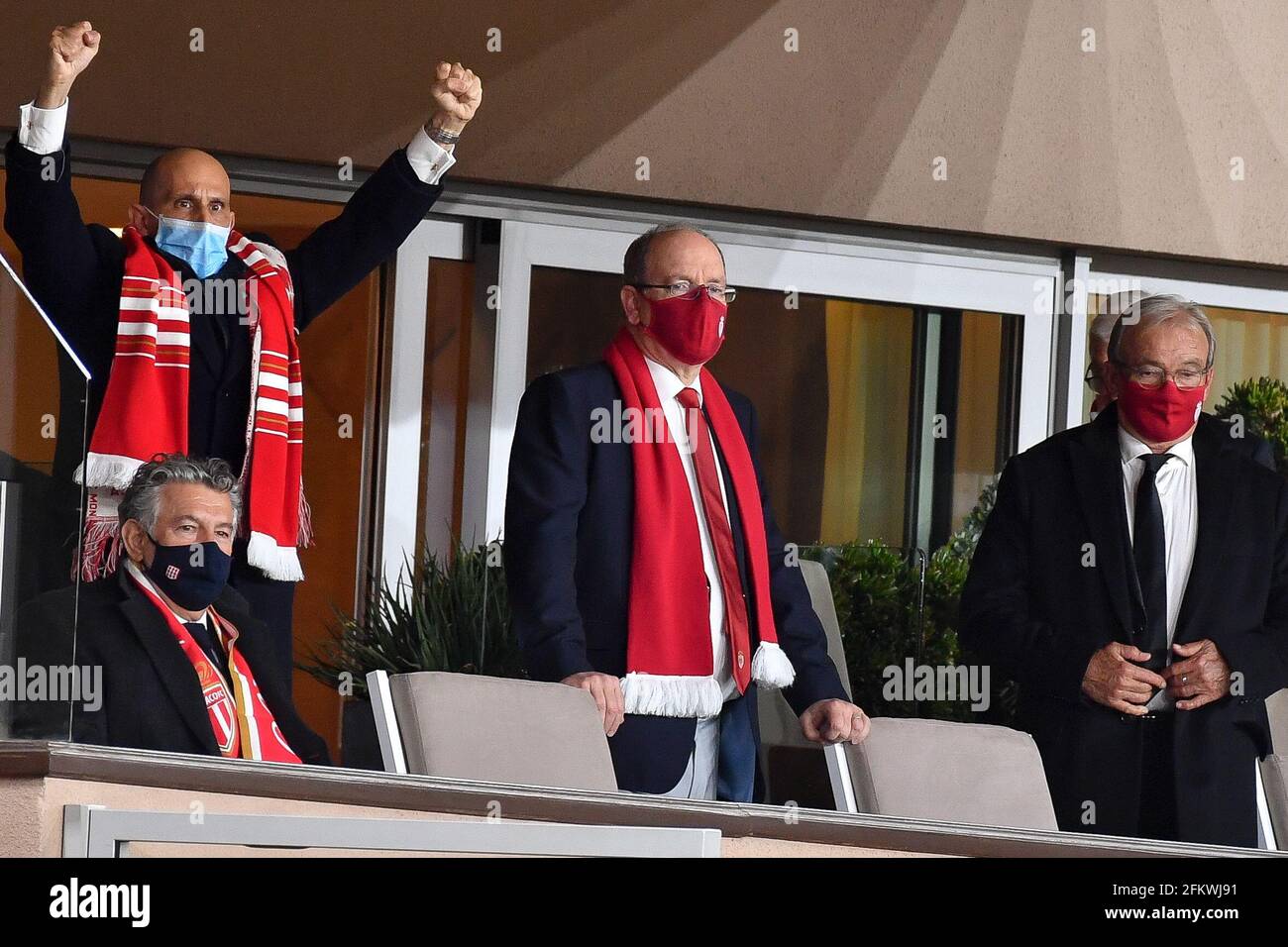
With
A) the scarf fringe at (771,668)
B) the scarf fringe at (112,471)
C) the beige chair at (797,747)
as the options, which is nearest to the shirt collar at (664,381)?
the scarf fringe at (771,668)

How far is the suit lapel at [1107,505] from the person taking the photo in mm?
3586

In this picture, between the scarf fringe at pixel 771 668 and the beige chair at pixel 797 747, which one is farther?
the beige chair at pixel 797 747

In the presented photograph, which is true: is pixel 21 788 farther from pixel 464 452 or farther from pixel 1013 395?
pixel 1013 395

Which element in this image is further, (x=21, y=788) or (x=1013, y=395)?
(x=1013, y=395)

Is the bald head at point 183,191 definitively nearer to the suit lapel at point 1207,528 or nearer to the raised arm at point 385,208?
the raised arm at point 385,208

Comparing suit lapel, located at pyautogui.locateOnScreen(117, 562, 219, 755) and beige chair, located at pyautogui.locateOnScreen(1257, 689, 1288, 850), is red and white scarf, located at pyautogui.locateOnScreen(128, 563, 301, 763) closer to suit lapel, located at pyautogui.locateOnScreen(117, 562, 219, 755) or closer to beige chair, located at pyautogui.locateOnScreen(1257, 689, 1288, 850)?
suit lapel, located at pyautogui.locateOnScreen(117, 562, 219, 755)

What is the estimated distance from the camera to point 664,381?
351 centimetres

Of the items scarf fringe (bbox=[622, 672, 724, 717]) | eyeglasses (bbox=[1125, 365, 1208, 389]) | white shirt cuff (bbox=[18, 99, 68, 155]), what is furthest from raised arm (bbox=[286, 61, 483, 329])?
eyeglasses (bbox=[1125, 365, 1208, 389])

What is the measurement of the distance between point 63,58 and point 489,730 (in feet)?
4.76

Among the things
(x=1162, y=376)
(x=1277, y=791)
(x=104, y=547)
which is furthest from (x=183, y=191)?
(x=1277, y=791)

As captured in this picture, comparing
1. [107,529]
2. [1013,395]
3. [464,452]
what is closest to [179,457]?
[107,529]

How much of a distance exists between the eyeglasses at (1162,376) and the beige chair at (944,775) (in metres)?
0.77
